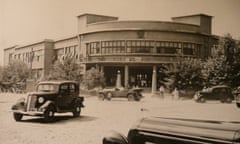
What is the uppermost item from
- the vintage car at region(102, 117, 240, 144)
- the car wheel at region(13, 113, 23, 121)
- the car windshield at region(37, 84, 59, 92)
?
the car windshield at region(37, 84, 59, 92)

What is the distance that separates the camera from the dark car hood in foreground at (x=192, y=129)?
4.33ft

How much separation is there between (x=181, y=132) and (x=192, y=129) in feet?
0.18

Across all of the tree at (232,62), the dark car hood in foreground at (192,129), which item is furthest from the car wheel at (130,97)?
the dark car hood in foreground at (192,129)

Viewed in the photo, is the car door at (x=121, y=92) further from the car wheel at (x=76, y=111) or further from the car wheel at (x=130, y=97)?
the car wheel at (x=76, y=111)

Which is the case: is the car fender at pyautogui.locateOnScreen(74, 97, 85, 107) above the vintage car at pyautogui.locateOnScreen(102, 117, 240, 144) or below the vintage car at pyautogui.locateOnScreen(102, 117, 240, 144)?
below

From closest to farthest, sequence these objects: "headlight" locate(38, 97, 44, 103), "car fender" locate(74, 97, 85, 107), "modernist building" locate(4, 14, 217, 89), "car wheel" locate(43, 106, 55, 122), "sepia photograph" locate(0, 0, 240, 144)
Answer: "sepia photograph" locate(0, 0, 240, 144), "car wheel" locate(43, 106, 55, 122), "headlight" locate(38, 97, 44, 103), "car fender" locate(74, 97, 85, 107), "modernist building" locate(4, 14, 217, 89)

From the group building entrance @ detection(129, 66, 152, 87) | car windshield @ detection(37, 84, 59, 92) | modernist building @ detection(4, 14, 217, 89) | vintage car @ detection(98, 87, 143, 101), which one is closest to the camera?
car windshield @ detection(37, 84, 59, 92)

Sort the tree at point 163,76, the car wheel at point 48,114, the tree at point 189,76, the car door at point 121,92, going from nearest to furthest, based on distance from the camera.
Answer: the car wheel at point 48,114 → the tree at point 189,76 → the car door at point 121,92 → the tree at point 163,76

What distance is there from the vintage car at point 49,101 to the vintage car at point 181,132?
12.7 ft

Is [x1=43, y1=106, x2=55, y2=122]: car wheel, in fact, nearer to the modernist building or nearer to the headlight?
the headlight

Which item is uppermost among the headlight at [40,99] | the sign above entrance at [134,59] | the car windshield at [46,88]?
the sign above entrance at [134,59]

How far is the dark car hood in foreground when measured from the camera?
1.32 m

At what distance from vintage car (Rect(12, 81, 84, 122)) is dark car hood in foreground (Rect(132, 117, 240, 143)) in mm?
3942

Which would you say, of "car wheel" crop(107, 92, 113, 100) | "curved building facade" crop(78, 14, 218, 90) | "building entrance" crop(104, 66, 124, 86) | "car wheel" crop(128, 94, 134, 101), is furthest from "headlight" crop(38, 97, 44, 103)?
"curved building facade" crop(78, 14, 218, 90)
